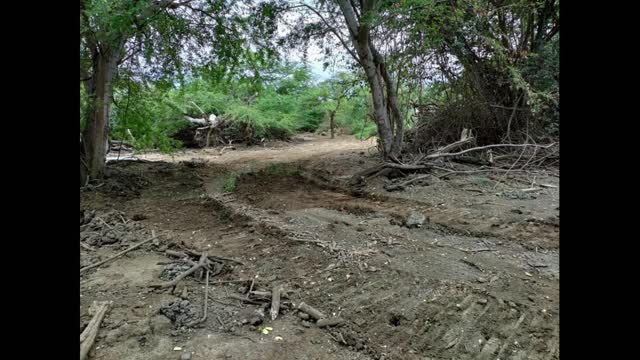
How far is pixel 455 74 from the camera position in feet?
29.5

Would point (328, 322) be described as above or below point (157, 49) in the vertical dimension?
below

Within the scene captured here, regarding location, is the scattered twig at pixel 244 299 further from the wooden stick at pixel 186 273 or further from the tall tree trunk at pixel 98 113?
the tall tree trunk at pixel 98 113

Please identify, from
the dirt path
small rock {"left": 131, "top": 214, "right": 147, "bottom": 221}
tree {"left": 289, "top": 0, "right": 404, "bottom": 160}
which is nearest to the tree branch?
tree {"left": 289, "top": 0, "right": 404, "bottom": 160}

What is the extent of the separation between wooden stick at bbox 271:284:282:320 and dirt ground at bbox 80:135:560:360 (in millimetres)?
61

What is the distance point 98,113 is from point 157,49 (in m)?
1.70

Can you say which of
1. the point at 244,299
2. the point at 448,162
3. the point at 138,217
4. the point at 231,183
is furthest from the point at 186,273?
the point at 448,162

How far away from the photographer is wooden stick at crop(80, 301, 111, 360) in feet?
8.31

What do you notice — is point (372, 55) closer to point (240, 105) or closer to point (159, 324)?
point (159, 324)

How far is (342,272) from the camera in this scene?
146 inches

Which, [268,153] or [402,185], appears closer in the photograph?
[402,185]

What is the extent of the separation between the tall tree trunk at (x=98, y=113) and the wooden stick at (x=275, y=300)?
5754 millimetres
